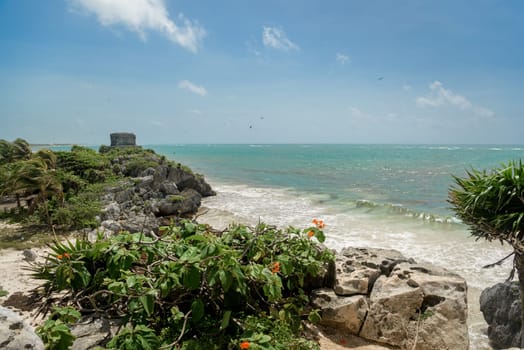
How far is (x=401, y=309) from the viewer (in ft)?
14.6

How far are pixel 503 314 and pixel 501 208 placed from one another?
209 centimetres

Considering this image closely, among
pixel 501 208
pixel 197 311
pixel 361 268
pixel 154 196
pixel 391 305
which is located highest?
pixel 501 208

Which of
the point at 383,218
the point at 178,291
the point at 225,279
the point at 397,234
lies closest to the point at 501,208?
the point at 225,279

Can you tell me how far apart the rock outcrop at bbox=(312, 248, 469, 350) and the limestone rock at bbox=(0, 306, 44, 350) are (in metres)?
3.58

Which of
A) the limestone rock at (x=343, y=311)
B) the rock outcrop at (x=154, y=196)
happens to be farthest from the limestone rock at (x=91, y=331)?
the rock outcrop at (x=154, y=196)

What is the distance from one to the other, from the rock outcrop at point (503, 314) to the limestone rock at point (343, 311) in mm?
2627

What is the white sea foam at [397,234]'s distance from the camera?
8.34m

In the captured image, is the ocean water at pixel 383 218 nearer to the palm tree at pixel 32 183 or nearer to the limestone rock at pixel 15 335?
the limestone rock at pixel 15 335

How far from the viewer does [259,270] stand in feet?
11.4

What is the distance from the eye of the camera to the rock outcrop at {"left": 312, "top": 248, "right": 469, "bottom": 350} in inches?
168

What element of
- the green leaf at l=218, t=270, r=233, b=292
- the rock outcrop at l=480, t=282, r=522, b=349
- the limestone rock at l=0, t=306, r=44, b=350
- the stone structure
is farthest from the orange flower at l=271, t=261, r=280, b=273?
the stone structure

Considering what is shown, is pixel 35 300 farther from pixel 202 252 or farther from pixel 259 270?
pixel 259 270

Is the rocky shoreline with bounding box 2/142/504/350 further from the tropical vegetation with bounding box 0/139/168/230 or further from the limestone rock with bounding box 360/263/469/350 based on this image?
the tropical vegetation with bounding box 0/139/168/230

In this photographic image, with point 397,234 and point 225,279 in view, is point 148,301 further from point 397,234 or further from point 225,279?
point 397,234
